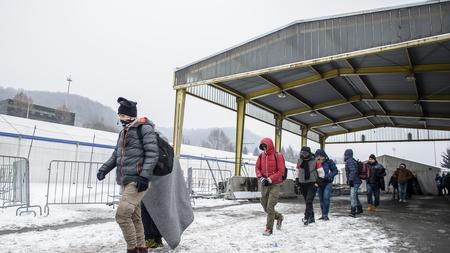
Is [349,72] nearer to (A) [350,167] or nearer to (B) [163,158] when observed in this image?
(A) [350,167]

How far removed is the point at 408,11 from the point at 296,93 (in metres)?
8.42

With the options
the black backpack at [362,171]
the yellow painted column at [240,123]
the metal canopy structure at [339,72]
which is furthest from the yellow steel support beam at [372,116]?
the black backpack at [362,171]

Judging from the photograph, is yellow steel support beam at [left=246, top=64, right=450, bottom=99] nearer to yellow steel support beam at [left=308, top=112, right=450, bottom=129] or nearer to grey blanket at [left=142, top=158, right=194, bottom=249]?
yellow steel support beam at [left=308, top=112, right=450, bottom=129]

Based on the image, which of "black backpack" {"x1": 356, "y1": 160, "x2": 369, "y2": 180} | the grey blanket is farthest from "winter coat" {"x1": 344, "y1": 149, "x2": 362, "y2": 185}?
the grey blanket

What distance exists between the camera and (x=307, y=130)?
26.6 m

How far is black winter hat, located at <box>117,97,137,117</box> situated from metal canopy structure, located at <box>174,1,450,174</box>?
9061 mm

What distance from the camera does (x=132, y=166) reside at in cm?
389

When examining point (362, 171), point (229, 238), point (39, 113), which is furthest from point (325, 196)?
point (39, 113)

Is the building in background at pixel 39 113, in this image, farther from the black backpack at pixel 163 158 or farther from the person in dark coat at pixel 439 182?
the black backpack at pixel 163 158

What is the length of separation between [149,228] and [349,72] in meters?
12.9

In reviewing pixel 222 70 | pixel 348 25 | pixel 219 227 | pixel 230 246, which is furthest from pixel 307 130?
pixel 230 246

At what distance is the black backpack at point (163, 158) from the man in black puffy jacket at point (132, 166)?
0.09m

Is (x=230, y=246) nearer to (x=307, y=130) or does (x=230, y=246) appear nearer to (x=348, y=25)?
(x=348, y=25)

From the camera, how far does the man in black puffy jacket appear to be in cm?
380
